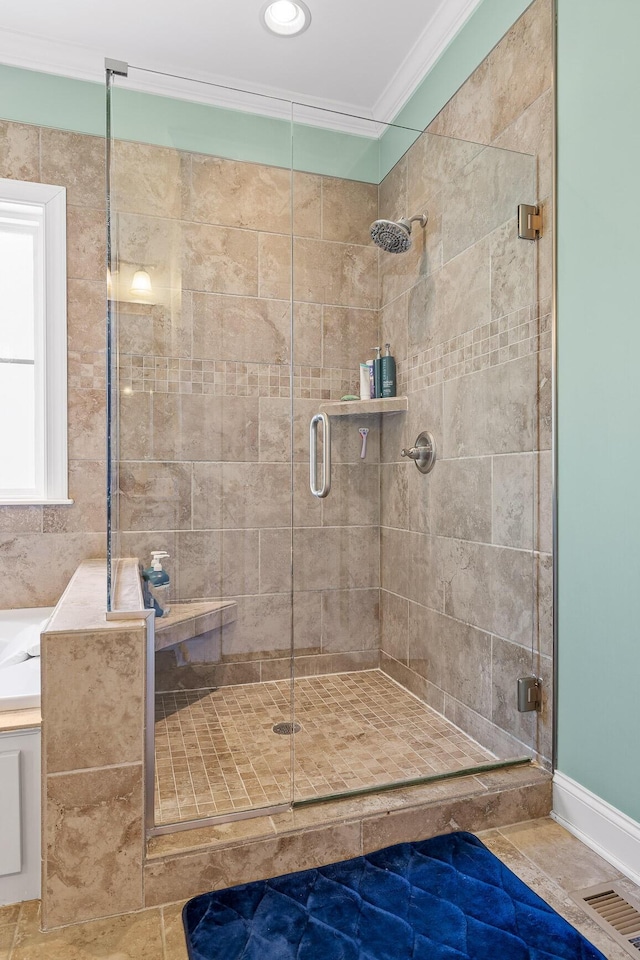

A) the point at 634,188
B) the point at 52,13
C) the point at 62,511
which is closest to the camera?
the point at 634,188

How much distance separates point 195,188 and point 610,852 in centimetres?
207

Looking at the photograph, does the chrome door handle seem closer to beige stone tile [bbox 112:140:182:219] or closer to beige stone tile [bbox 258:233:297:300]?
beige stone tile [bbox 258:233:297:300]

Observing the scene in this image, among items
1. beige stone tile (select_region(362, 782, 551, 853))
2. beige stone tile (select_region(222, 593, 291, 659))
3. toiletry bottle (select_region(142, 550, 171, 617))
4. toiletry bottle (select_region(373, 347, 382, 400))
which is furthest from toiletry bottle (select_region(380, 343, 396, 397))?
beige stone tile (select_region(362, 782, 551, 853))

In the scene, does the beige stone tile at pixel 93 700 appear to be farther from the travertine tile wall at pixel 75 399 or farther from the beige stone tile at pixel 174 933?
the travertine tile wall at pixel 75 399

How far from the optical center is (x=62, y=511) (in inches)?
101

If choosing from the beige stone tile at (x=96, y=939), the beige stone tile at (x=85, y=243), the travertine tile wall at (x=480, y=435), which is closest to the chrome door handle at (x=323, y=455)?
the travertine tile wall at (x=480, y=435)

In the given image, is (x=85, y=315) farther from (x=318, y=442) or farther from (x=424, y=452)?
(x=424, y=452)

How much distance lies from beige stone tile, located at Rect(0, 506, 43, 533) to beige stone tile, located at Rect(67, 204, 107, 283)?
100 cm

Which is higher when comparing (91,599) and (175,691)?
(91,599)

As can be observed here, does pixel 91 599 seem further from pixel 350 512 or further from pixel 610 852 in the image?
pixel 610 852

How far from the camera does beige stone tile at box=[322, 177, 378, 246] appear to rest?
1695mm

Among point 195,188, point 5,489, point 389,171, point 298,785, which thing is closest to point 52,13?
point 195,188

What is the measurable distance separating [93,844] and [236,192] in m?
1.65

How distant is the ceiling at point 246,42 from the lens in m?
2.26
